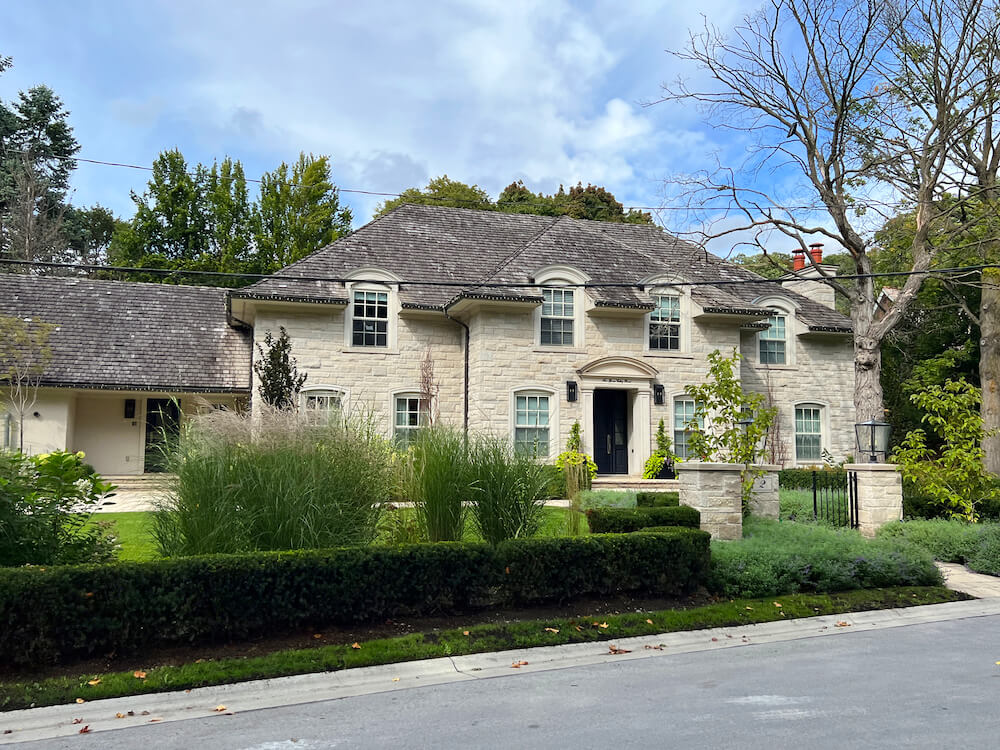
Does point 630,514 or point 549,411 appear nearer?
point 630,514

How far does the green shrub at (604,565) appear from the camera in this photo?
257 inches

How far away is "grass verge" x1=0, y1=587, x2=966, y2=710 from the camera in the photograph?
4766 mm

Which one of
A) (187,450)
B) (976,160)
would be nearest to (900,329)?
(976,160)

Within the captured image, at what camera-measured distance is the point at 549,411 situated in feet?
55.7

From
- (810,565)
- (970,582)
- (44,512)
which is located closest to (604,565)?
(810,565)

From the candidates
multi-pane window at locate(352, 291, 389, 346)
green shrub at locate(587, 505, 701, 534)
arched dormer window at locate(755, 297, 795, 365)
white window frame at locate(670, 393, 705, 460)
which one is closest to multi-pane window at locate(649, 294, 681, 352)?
white window frame at locate(670, 393, 705, 460)

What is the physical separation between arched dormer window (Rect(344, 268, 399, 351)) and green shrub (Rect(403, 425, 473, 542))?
10469 millimetres

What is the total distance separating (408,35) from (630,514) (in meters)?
7.19

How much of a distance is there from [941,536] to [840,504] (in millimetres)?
1746

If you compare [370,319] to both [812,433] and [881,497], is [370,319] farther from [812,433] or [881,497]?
[812,433]

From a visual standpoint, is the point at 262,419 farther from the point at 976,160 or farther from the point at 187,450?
the point at 976,160

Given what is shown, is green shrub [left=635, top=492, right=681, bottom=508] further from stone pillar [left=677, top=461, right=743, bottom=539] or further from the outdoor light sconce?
the outdoor light sconce

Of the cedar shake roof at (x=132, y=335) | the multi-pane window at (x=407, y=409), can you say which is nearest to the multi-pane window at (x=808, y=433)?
the multi-pane window at (x=407, y=409)

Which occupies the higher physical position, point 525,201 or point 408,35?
point 525,201
